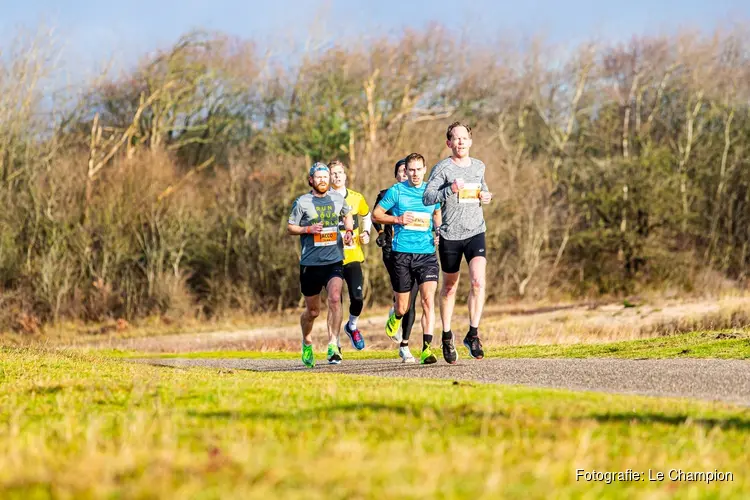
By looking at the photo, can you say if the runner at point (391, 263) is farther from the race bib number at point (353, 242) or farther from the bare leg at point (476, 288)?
the bare leg at point (476, 288)

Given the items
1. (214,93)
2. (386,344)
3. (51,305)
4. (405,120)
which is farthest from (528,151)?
(386,344)

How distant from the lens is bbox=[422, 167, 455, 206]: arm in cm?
1253

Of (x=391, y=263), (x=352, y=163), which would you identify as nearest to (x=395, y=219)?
(x=391, y=263)

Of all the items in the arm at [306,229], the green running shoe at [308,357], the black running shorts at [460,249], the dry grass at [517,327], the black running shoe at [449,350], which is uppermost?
the arm at [306,229]

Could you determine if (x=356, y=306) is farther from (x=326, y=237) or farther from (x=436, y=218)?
(x=436, y=218)

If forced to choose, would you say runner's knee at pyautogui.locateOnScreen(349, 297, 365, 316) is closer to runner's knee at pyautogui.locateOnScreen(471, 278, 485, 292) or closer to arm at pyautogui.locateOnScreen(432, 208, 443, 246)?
arm at pyautogui.locateOnScreen(432, 208, 443, 246)

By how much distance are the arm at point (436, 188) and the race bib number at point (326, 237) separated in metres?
1.65

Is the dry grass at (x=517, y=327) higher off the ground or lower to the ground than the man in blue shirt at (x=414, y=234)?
lower

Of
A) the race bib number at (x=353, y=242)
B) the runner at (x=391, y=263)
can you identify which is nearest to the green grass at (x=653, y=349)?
the runner at (x=391, y=263)

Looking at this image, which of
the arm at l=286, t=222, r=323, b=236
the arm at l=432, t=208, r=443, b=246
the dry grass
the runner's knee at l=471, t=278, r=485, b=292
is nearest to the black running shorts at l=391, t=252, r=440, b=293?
the arm at l=432, t=208, r=443, b=246

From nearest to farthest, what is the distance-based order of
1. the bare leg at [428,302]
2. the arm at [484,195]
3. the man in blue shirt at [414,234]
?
1. the arm at [484,195]
2. the bare leg at [428,302]
3. the man in blue shirt at [414,234]

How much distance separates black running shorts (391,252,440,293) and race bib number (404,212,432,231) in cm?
32

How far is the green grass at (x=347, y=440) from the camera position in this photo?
14.0 feet

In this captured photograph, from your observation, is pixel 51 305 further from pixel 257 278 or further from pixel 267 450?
pixel 267 450
